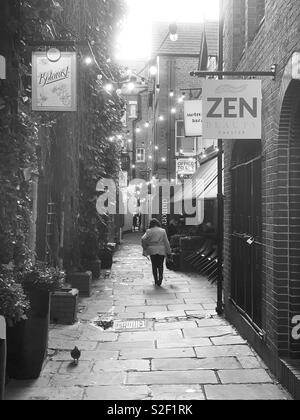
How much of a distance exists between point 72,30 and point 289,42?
139 inches

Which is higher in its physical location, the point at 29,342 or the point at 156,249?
the point at 156,249

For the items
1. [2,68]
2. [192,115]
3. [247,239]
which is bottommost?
[247,239]

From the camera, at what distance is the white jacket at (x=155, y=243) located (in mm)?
12680

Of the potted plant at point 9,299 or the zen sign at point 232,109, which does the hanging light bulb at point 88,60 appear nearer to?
the zen sign at point 232,109

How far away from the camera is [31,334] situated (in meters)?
5.81

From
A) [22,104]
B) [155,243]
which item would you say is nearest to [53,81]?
[22,104]

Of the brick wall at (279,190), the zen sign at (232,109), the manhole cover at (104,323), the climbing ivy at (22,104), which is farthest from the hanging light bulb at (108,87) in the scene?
the brick wall at (279,190)

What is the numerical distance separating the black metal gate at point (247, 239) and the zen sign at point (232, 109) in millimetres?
628

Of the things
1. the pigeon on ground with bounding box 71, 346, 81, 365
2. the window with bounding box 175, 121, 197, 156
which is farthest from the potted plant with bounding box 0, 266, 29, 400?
the window with bounding box 175, 121, 197, 156

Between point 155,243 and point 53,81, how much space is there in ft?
22.5

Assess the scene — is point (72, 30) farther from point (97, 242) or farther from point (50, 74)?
point (97, 242)

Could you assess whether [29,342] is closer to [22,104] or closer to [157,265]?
[22,104]

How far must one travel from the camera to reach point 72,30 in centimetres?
738
